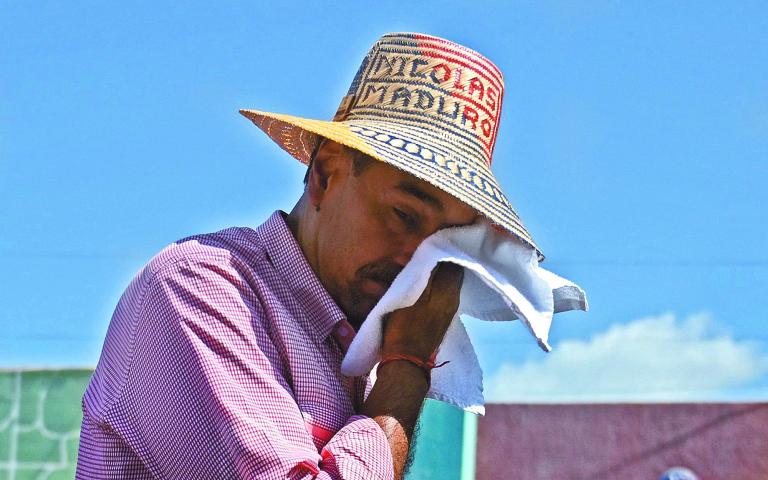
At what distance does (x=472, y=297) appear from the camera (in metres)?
2.84

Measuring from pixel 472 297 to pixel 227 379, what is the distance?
720mm

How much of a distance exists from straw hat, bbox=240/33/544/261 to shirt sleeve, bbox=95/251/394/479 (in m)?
0.51

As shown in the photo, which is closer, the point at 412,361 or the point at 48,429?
the point at 412,361

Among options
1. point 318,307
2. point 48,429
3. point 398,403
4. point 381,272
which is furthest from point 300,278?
point 48,429

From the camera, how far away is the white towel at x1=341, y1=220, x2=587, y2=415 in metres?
2.62

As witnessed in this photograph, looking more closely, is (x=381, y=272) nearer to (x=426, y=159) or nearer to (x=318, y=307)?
(x=318, y=307)

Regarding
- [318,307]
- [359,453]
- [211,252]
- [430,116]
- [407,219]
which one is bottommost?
[359,453]

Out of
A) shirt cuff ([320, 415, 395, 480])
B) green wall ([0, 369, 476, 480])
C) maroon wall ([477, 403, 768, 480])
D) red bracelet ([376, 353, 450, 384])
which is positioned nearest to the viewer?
shirt cuff ([320, 415, 395, 480])

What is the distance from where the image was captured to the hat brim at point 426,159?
8.78 feet

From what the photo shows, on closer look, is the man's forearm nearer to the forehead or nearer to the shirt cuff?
the shirt cuff

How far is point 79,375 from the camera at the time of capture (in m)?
11.0

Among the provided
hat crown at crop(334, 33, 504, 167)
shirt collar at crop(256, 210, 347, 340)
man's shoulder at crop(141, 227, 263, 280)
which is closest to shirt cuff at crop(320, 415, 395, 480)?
shirt collar at crop(256, 210, 347, 340)

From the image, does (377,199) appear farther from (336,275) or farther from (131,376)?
(131,376)

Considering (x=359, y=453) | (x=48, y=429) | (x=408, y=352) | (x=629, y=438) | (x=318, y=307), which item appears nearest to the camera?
(x=359, y=453)
